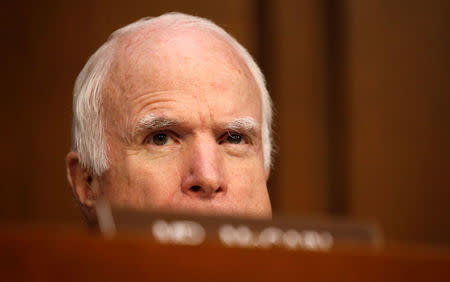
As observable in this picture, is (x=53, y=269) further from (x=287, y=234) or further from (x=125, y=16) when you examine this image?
(x=125, y=16)

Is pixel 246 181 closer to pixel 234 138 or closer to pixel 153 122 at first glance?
pixel 234 138

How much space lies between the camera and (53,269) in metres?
0.73

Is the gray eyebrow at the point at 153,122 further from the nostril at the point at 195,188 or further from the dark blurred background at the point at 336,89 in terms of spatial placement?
the dark blurred background at the point at 336,89

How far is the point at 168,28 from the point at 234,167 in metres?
0.47

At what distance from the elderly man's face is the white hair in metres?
0.03

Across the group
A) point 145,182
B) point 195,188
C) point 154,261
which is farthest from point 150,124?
point 154,261

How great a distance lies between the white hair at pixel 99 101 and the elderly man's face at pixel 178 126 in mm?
32

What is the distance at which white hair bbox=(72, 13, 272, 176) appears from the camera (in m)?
1.80

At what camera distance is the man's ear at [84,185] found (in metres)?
1.80

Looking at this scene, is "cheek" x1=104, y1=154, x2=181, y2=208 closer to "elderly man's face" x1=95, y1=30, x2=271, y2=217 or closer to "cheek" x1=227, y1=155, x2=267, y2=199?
"elderly man's face" x1=95, y1=30, x2=271, y2=217

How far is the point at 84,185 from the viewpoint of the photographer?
1834 millimetres

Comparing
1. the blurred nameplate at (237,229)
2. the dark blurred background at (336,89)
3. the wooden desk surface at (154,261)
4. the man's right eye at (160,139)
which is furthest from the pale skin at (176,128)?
the wooden desk surface at (154,261)

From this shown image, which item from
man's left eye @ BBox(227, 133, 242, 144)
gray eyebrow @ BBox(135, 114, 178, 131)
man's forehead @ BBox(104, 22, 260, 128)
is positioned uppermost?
man's forehead @ BBox(104, 22, 260, 128)

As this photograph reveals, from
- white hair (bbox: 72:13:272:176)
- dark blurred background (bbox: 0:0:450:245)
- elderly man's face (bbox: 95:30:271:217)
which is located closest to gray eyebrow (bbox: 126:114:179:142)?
elderly man's face (bbox: 95:30:271:217)
